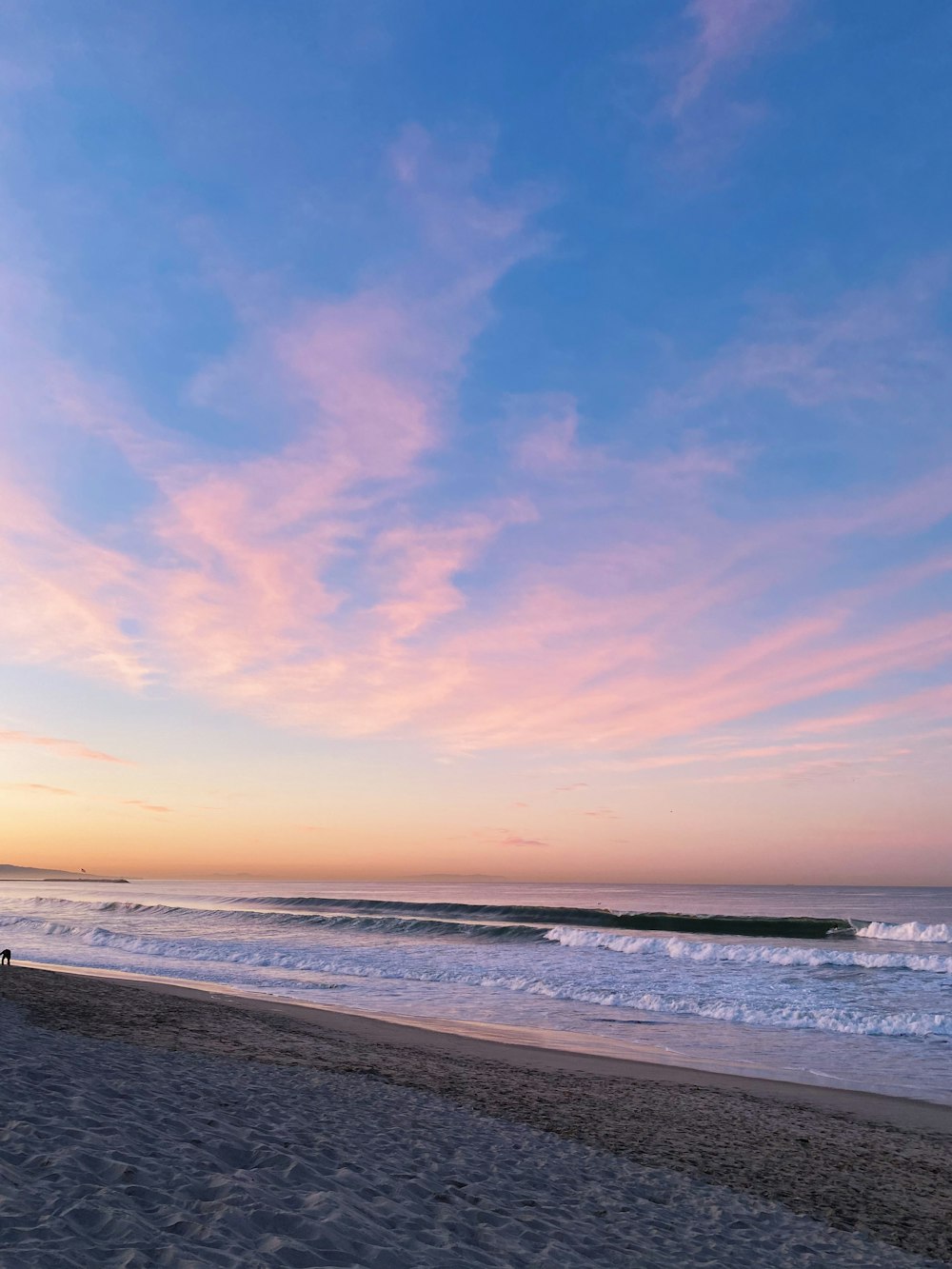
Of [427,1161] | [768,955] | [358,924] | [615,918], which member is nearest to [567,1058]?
[427,1161]

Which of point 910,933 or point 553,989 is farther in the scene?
point 910,933

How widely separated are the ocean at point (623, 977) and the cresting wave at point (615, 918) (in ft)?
0.65

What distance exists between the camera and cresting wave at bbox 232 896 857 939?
41.8 meters

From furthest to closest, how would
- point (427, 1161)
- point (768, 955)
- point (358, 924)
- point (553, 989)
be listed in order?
1. point (358, 924)
2. point (768, 955)
3. point (553, 989)
4. point (427, 1161)

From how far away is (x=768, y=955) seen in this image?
2931 centimetres

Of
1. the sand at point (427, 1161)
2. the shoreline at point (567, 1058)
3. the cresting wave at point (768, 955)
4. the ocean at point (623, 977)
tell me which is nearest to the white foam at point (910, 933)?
the ocean at point (623, 977)

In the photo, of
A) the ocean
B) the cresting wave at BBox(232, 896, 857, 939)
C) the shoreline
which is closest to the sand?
the shoreline

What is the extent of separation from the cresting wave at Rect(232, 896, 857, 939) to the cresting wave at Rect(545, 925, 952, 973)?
8947 mm

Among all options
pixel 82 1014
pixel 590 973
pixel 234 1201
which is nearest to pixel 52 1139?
pixel 234 1201

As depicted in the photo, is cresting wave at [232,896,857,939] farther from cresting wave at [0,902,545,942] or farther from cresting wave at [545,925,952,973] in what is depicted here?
cresting wave at [545,925,952,973]

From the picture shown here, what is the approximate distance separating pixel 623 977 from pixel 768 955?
314 inches

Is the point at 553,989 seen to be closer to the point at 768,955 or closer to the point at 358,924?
the point at 768,955

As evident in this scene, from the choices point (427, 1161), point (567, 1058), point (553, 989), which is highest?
point (427, 1161)

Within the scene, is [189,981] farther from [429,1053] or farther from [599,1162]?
[599,1162]
